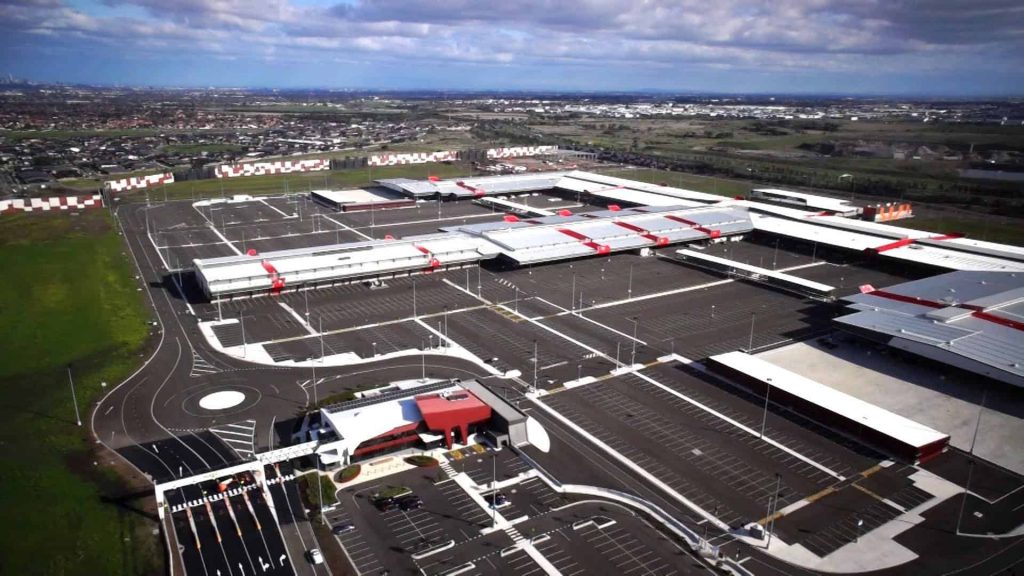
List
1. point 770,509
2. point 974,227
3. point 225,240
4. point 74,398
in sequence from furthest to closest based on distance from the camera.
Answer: point 974,227, point 225,240, point 74,398, point 770,509

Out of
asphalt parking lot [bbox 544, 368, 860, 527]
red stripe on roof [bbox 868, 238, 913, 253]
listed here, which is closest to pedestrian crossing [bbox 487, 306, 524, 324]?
asphalt parking lot [bbox 544, 368, 860, 527]

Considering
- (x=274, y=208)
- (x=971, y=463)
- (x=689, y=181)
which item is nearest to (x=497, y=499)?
(x=971, y=463)

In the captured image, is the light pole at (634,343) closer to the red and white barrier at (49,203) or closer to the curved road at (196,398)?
the curved road at (196,398)

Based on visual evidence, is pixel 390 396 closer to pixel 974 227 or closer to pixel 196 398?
pixel 196 398

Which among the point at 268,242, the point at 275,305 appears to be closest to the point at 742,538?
the point at 275,305

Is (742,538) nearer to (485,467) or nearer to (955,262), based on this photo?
(485,467)

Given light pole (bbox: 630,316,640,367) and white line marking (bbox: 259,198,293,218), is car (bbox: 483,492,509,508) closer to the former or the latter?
→ light pole (bbox: 630,316,640,367)
